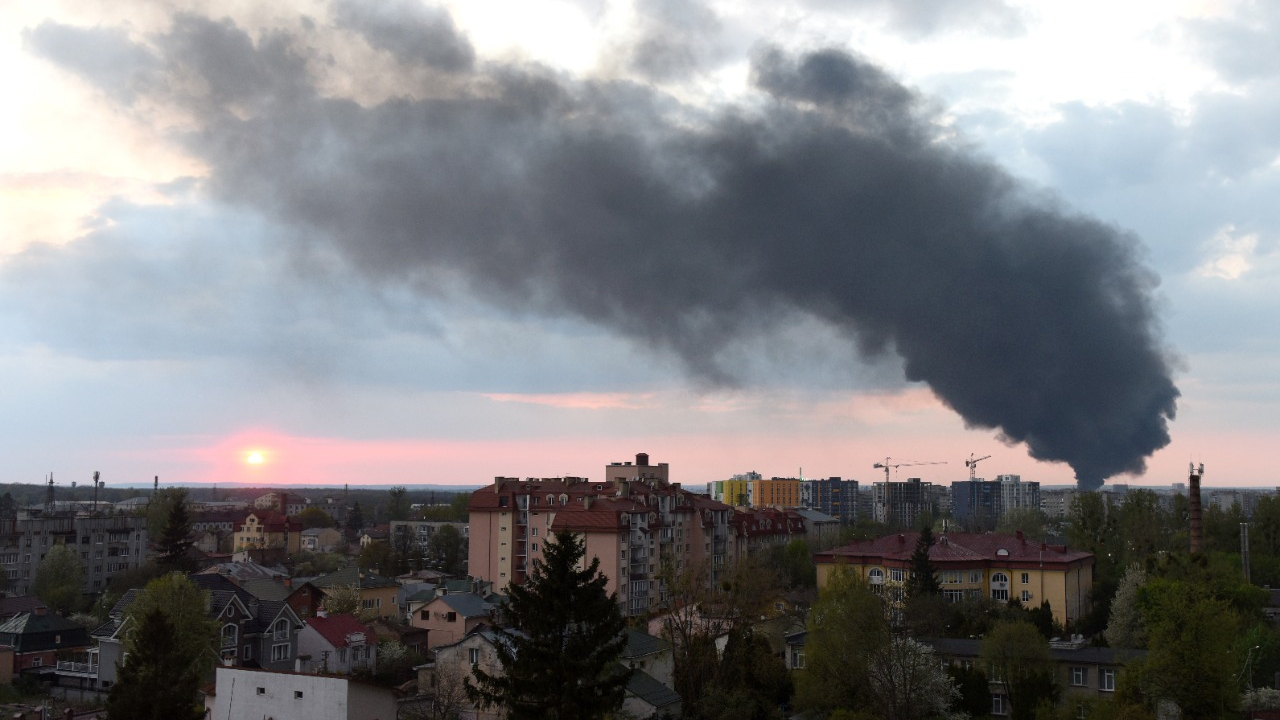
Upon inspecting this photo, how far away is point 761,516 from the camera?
98.3 meters

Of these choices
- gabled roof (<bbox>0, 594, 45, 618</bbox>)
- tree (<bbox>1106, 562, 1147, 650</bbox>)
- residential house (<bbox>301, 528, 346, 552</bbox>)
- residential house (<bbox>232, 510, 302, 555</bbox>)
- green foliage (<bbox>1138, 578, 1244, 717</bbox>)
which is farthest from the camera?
residential house (<bbox>301, 528, 346, 552</bbox>)

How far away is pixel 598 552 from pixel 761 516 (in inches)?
1283

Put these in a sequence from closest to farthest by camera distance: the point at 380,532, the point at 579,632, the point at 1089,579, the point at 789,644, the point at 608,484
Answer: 1. the point at 579,632
2. the point at 789,644
3. the point at 1089,579
4. the point at 608,484
5. the point at 380,532

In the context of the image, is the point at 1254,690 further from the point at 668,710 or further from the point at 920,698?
the point at 668,710

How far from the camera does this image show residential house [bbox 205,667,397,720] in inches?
1287

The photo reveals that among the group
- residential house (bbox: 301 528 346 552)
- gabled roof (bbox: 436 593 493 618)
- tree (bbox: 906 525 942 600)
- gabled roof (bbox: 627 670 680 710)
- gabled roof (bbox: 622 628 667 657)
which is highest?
tree (bbox: 906 525 942 600)

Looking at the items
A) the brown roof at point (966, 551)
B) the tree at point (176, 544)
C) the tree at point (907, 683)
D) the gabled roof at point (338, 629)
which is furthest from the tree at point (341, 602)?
the tree at point (907, 683)

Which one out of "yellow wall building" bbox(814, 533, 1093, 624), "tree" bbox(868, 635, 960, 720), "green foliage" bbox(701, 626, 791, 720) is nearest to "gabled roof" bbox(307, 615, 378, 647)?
"green foliage" bbox(701, 626, 791, 720)

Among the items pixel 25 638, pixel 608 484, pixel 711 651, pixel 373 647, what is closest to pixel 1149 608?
pixel 711 651

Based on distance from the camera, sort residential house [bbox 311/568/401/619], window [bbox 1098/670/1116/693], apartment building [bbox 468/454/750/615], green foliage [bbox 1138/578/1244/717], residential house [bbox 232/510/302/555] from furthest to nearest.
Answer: residential house [bbox 232/510/302/555]
apartment building [bbox 468/454/750/615]
residential house [bbox 311/568/401/619]
window [bbox 1098/670/1116/693]
green foliage [bbox 1138/578/1244/717]

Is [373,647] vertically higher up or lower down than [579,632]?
lower down

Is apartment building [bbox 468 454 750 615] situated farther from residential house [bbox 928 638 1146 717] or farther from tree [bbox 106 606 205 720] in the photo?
tree [bbox 106 606 205 720]

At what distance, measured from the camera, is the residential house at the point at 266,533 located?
123 m

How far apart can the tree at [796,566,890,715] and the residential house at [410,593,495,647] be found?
21.5 metres
